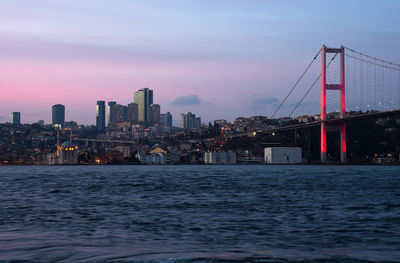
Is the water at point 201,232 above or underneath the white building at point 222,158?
underneath

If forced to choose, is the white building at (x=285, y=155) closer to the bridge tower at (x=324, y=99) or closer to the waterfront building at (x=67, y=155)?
the bridge tower at (x=324, y=99)

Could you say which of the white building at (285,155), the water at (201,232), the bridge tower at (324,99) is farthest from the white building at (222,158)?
the water at (201,232)

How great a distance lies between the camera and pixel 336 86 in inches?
2591

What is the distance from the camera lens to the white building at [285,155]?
335ft

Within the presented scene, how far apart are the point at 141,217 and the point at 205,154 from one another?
11413 cm

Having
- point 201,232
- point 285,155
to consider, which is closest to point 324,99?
point 285,155

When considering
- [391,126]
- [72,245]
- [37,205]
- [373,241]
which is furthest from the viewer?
[391,126]

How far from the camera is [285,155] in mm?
102750

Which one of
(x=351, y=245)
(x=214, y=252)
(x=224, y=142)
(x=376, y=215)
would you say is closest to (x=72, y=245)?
(x=214, y=252)

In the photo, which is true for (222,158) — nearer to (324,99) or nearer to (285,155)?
(285,155)

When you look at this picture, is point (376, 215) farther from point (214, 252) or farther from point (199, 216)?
point (214, 252)

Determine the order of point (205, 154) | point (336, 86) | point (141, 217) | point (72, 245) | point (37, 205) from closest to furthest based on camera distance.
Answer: point (72, 245) → point (141, 217) → point (37, 205) → point (336, 86) → point (205, 154)

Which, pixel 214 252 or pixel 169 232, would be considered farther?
pixel 169 232

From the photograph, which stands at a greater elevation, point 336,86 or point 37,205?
point 336,86
